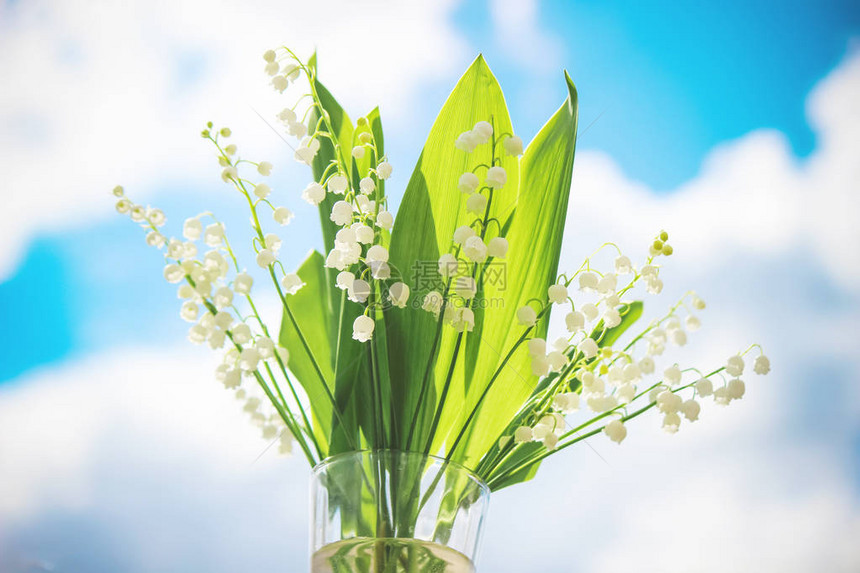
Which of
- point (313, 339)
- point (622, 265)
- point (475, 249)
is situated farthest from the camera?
point (313, 339)

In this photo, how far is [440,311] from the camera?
0.45m

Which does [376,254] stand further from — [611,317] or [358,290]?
[611,317]

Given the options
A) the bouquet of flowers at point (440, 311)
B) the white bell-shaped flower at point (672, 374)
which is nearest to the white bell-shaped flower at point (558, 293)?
the bouquet of flowers at point (440, 311)

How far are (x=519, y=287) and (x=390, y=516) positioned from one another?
0.65 feet

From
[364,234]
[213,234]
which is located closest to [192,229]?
[213,234]

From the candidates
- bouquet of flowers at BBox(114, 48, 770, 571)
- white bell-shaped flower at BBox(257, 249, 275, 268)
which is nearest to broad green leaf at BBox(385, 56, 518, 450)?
bouquet of flowers at BBox(114, 48, 770, 571)

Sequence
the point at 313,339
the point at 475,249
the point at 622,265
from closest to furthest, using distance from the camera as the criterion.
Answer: the point at 475,249, the point at 622,265, the point at 313,339

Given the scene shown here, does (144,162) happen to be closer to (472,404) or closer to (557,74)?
(557,74)

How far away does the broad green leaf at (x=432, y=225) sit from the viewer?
0.51 meters

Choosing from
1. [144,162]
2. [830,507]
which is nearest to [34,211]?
[144,162]

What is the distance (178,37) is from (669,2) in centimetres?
92

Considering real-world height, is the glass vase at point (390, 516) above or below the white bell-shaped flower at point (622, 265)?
below

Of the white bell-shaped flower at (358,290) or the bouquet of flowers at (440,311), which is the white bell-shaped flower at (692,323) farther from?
the white bell-shaped flower at (358,290)

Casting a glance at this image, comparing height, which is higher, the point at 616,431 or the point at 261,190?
the point at 261,190
